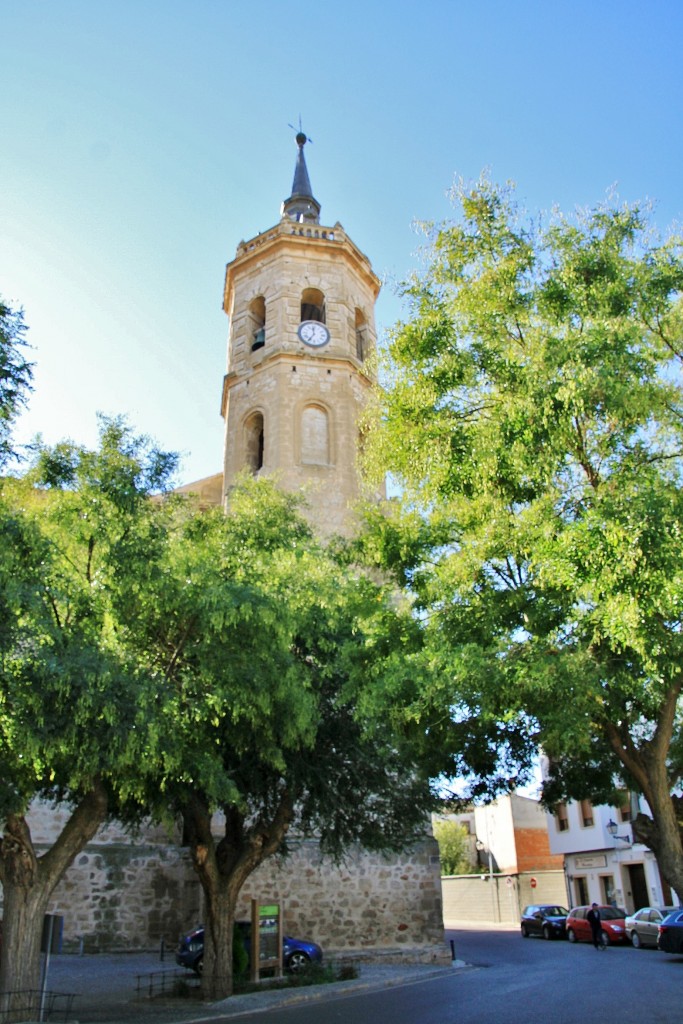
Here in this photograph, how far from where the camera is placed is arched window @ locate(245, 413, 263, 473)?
24281 millimetres

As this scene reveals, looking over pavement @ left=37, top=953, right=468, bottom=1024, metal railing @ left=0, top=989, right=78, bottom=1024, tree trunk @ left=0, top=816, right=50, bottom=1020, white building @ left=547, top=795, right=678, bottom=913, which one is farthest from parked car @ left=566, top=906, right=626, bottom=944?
tree trunk @ left=0, top=816, right=50, bottom=1020

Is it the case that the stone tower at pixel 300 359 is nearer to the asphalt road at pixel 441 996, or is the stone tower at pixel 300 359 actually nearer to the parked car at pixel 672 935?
the asphalt road at pixel 441 996

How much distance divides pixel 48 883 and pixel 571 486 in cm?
775

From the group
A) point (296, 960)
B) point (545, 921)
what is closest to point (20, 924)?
point (296, 960)

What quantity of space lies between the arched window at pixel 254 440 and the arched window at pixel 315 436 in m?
1.69

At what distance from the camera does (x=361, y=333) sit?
2695cm

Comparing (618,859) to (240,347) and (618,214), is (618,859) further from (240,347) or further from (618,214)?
(618,214)

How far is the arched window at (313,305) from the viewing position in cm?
2630

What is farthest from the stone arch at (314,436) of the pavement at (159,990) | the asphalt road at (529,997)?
the asphalt road at (529,997)

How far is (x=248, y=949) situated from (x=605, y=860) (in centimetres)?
1987

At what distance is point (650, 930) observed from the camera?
19.9 m

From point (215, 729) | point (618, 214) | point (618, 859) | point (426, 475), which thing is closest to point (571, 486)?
point (426, 475)

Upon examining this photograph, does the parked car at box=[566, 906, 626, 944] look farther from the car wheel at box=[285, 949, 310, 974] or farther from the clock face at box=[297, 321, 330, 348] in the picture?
the clock face at box=[297, 321, 330, 348]

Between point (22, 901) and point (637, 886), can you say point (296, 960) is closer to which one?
point (22, 901)
